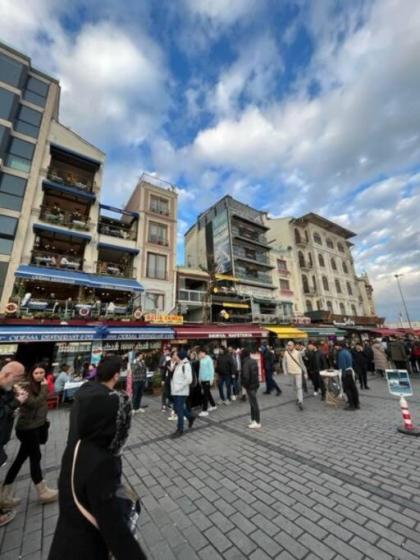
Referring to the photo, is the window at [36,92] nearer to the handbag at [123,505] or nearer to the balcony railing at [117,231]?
the balcony railing at [117,231]

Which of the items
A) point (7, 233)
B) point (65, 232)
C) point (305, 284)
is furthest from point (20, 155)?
point (305, 284)

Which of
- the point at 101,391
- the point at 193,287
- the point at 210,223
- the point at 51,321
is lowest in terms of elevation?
the point at 101,391

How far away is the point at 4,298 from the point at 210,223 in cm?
2348

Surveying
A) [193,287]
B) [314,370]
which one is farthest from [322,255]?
[314,370]

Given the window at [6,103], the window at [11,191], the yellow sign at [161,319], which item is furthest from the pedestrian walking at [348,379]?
the window at [6,103]

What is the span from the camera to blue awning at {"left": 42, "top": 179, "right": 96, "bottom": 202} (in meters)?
17.2

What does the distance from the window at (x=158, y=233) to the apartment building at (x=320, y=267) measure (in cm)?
1681

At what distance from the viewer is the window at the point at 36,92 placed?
60.7 ft

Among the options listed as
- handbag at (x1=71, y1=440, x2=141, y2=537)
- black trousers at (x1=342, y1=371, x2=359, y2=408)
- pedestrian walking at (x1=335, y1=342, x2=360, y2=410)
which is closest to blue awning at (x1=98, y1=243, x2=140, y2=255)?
pedestrian walking at (x1=335, y1=342, x2=360, y2=410)

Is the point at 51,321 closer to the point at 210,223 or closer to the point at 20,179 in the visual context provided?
the point at 20,179

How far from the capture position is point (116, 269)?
19.1m

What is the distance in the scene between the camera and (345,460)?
13.9 feet

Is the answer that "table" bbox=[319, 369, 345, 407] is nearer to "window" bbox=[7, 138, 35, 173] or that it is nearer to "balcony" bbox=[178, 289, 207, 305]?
"balcony" bbox=[178, 289, 207, 305]

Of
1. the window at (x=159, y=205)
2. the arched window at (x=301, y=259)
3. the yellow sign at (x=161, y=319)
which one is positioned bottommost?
the yellow sign at (x=161, y=319)
